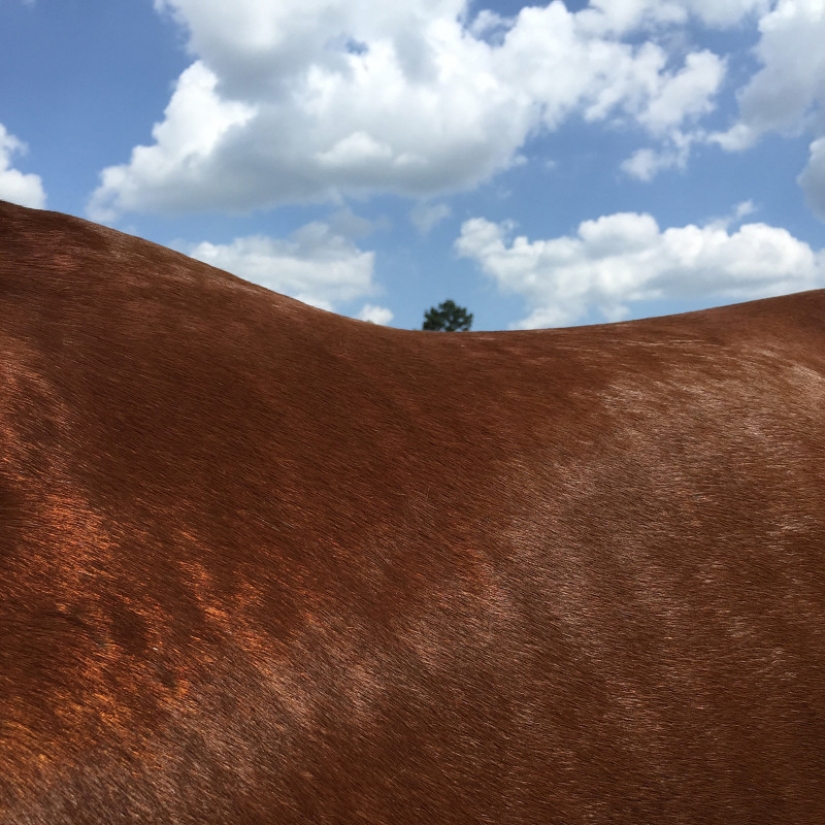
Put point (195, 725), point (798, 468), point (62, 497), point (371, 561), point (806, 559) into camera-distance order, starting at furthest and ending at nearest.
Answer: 1. point (798, 468)
2. point (806, 559)
3. point (371, 561)
4. point (62, 497)
5. point (195, 725)

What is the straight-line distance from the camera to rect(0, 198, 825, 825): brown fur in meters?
1.38

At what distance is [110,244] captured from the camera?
7.01 ft

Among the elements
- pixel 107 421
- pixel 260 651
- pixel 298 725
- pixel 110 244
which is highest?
pixel 110 244

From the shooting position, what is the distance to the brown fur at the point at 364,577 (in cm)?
138

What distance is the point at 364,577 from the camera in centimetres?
158

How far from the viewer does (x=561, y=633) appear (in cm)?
168

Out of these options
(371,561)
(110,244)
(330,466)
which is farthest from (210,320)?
(371,561)

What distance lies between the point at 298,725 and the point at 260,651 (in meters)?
0.14

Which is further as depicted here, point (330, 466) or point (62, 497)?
point (330, 466)

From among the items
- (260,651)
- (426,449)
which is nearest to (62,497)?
(260,651)

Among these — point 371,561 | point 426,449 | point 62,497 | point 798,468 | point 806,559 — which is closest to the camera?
point 62,497

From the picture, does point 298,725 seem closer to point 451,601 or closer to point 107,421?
point 451,601

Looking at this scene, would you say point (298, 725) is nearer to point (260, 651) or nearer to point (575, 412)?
point (260, 651)

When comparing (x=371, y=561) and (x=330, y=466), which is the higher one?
(x=330, y=466)
